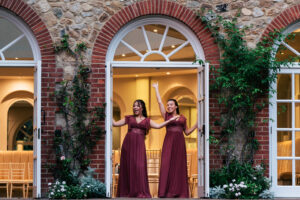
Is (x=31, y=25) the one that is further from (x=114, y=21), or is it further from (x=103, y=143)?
(x=103, y=143)

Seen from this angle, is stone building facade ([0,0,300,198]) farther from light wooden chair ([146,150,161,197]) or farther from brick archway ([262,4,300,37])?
light wooden chair ([146,150,161,197])

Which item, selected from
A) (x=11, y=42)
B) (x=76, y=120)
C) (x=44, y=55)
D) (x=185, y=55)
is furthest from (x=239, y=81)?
(x=11, y=42)

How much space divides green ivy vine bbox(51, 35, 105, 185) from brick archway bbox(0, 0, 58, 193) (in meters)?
0.12

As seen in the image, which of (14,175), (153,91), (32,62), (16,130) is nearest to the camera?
(32,62)

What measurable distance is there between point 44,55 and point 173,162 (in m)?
2.72

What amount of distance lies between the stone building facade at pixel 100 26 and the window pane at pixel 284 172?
0.18 metres

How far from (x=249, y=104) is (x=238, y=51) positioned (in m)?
0.87

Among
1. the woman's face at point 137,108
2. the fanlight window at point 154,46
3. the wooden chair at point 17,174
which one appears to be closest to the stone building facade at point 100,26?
the fanlight window at point 154,46

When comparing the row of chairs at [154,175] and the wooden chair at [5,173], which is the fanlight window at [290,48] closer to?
the row of chairs at [154,175]

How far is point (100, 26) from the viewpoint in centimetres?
988

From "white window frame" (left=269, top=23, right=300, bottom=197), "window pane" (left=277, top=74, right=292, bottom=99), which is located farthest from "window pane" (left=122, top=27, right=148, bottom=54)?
"window pane" (left=277, top=74, right=292, bottom=99)

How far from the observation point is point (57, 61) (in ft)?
32.2

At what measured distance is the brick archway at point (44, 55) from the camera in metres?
9.74

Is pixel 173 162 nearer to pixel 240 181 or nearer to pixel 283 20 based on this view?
pixel 240 181
